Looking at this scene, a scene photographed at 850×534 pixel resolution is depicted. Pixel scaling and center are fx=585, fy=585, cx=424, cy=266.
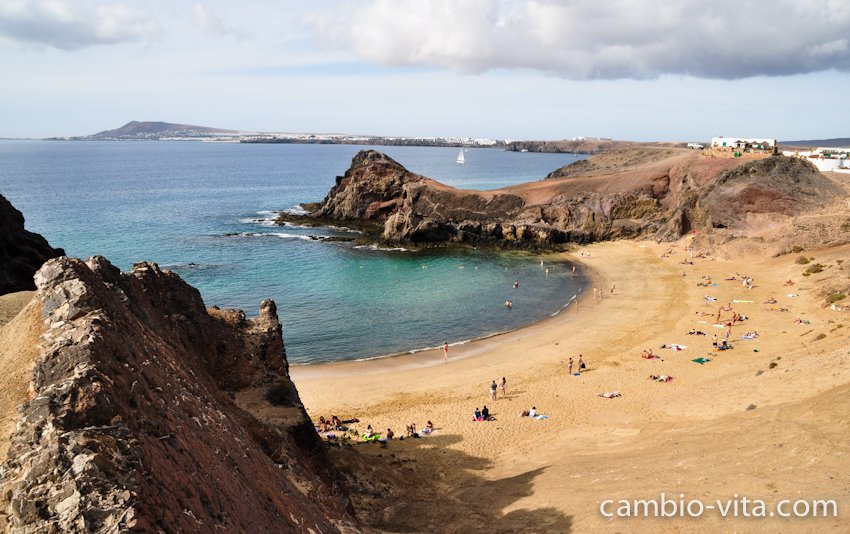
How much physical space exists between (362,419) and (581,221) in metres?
51.6

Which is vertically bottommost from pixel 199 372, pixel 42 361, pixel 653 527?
pixel 653 527

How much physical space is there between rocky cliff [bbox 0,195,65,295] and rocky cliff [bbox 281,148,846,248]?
44414 millimetres

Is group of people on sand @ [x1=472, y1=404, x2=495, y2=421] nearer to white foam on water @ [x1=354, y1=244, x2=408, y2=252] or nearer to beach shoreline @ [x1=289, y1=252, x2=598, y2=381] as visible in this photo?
beach shoreline @ [x1=289, y1=252, x2=598, y2=381]

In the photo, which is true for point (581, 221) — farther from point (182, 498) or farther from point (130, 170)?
point (130, 170)

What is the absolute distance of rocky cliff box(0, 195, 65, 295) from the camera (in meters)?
26.7

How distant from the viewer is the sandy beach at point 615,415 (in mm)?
15234

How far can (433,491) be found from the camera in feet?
62.8

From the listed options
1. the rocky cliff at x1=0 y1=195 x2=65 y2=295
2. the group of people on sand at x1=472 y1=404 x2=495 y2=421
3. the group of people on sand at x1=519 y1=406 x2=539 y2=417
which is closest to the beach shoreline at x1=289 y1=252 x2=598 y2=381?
the group of people on sand at x1=472 y1=404 x2=495 y2=421

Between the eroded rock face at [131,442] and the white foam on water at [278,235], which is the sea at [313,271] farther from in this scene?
the eroded rock face at [131,442]

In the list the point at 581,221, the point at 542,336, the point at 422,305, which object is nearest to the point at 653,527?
the point at 542,336

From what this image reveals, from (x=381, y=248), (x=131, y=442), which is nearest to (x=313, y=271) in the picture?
(x=381, y=248)

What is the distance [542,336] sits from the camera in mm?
39875

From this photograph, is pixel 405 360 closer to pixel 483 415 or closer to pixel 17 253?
pixel 483 415

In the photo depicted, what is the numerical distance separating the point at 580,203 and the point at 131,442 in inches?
2837
